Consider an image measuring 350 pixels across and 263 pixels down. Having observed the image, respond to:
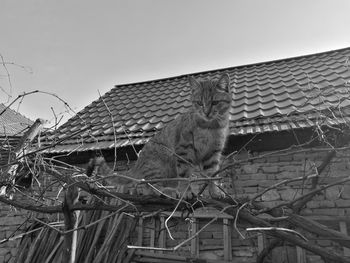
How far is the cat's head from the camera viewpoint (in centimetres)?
334

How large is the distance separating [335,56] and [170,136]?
18.1ft

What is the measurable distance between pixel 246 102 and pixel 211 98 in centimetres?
240

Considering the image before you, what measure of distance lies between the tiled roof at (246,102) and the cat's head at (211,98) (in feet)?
2.65

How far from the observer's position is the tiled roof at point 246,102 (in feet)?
15.0

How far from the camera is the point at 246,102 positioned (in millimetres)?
5625

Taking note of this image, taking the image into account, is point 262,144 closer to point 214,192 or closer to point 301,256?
point 301,256

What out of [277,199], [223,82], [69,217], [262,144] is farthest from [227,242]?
[69,217]

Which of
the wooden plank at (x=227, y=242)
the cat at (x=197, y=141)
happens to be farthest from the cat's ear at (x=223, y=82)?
the wooden plank at (x=227, y=242)

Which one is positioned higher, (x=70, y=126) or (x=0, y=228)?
(x=70, y=126)

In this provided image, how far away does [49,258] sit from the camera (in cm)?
A: 485

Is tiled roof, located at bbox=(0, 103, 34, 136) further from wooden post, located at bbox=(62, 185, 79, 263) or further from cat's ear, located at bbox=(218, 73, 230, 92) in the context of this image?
cat's ear, located at bbox=(218, 73, 230, 92)

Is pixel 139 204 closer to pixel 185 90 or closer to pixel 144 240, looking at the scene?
pixel 144 240

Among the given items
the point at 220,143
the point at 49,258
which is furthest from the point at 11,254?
the point at 220,143

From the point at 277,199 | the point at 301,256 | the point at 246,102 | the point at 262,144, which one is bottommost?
the point at 301,256
